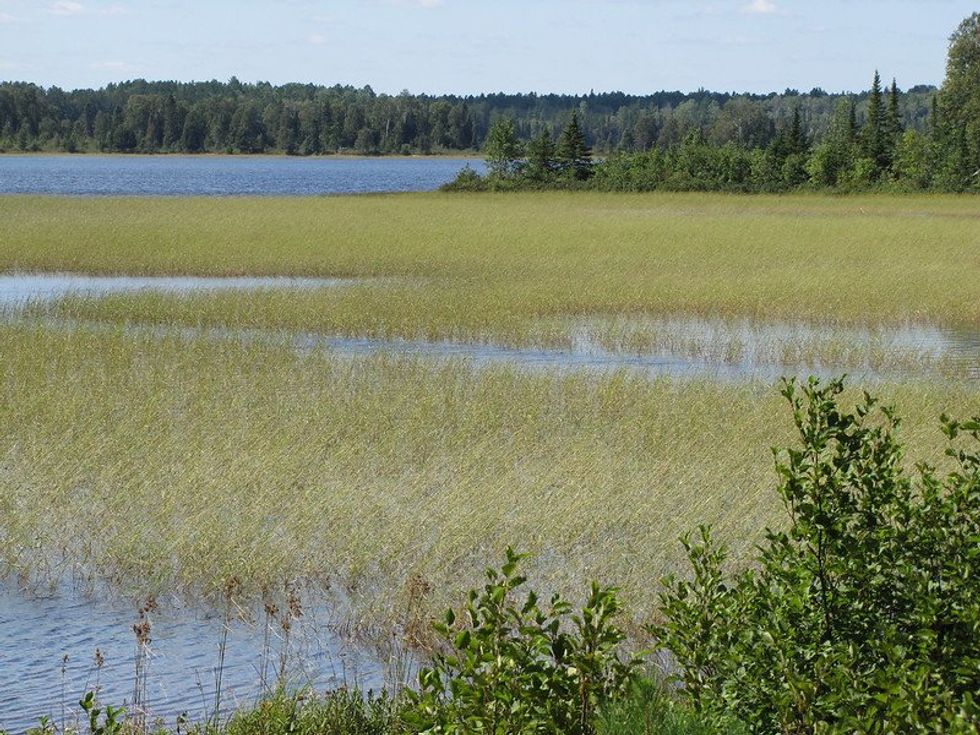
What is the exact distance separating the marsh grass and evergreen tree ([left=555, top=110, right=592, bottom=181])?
2645 inches

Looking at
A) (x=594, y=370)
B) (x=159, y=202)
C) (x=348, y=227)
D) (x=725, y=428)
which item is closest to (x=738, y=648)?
(x=725, y=428)

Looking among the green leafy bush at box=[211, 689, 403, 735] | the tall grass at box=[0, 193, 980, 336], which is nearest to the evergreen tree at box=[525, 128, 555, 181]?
the tall grass at box=[0, 193, 980, 336]

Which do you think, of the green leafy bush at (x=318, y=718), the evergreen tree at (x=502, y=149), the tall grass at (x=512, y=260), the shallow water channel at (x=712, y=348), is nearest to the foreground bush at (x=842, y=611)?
the green leafy bush at (x=318, y=718)

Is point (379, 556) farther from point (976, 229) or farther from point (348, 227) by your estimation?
point (976, 229)

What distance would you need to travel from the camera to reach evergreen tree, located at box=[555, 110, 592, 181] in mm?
83750

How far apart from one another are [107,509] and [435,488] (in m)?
2.74

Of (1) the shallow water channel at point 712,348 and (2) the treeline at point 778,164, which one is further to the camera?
(2) the treeline at point 778,164

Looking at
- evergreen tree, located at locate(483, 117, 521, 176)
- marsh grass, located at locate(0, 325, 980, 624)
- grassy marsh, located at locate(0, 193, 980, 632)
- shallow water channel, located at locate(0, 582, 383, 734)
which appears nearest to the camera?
shallow water channel, located at locate(0, 582, 383, 734)

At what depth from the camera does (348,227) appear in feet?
138

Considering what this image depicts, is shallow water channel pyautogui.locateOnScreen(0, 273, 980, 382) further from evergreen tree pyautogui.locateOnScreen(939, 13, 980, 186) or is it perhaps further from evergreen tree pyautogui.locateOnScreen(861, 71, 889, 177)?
evergreen tree pyautogui.locateOnScreen(861, 71, 889, 177)

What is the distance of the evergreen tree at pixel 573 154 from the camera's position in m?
83.8

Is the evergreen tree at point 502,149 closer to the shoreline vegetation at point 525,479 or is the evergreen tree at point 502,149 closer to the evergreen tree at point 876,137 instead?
the evergreen tree at point 876,137

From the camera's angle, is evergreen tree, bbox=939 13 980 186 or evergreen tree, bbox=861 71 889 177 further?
evergreen tree, bbox=861 71 889 177

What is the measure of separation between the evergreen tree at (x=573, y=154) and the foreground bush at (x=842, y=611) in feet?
256
